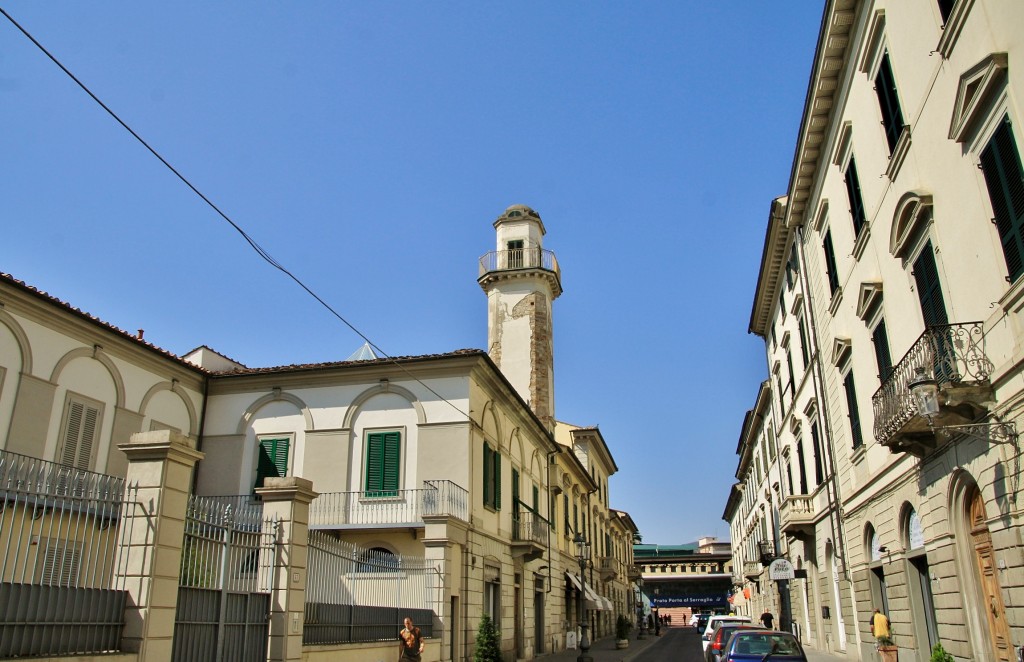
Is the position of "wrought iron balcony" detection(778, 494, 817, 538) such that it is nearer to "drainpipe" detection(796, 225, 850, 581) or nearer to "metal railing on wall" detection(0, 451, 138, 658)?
"drainpipe" detection(796, 225, 850, 581)

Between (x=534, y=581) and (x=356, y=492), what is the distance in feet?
32.8

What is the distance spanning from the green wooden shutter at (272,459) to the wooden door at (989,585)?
16.9 meters

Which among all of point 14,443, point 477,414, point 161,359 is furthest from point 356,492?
point 14,443

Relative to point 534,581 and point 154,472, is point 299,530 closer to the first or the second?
point 154,472

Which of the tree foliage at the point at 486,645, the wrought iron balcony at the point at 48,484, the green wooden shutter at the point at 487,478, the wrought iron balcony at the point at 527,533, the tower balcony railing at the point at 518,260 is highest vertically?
the tower balcony railing at the point at 518,260

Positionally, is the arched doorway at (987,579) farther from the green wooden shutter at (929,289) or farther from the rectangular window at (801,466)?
the rectangular window at (801,466)

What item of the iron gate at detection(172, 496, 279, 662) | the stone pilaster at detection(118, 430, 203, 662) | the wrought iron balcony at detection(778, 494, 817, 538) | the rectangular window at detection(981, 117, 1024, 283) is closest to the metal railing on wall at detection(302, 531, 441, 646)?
the iron gate at detection(172, 496, 279, 662)

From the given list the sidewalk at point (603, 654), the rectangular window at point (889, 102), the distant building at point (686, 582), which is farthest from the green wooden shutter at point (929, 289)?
the distant building at point (686, 582)

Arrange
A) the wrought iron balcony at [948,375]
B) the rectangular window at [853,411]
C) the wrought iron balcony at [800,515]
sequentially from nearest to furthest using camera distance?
the wrought iron balcony at [948,375], the rectangular window at [853,411], the wrought iron balcony at [800,515]

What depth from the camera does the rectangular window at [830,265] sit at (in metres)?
18.2

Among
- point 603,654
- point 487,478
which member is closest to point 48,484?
point 487,478

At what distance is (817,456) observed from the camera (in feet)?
74.3

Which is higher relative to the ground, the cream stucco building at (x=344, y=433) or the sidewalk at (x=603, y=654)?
the cream stucco building at (x=344, y=433)

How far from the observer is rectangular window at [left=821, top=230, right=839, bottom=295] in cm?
1822
